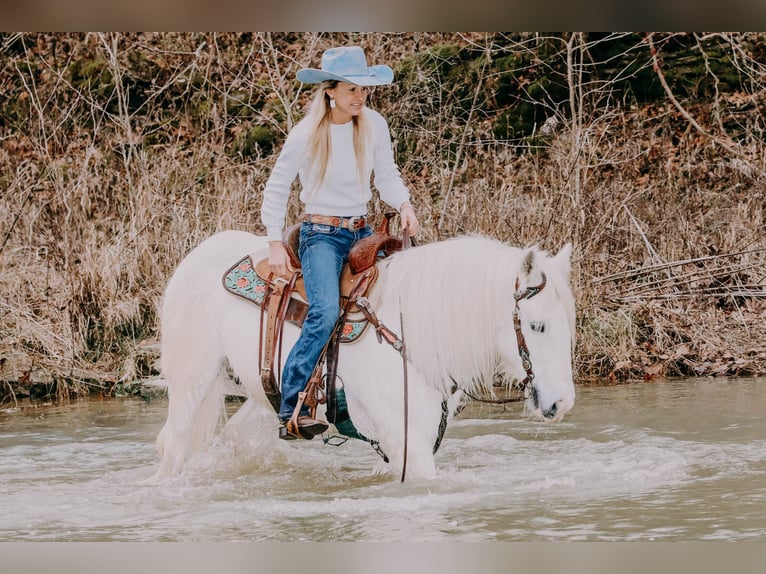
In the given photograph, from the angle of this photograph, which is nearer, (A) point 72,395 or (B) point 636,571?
(B) point 636,571

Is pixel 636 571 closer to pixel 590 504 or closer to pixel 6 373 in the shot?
pixel 590 504

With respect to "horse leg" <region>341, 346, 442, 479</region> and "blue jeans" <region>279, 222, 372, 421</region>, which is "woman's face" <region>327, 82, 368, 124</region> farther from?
"horse leg" <region>341, 346, 442, 479</region>

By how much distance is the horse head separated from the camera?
140 inches

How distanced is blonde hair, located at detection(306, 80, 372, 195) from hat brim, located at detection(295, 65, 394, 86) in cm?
4

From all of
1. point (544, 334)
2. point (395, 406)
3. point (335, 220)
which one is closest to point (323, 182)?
point (335, 220)

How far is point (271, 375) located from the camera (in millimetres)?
3910

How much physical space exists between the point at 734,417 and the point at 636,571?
178 cm

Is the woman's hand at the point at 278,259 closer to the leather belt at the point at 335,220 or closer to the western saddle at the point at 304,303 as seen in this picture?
the western saddle at the point at 304,303

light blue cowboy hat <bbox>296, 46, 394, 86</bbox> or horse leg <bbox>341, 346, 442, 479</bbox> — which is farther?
light blue cowboy hat <bbox>296, 46, 394, 86</bbox>

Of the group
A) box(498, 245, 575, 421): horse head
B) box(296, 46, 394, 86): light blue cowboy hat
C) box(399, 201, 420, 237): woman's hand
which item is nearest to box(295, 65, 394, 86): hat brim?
box(296, 46, 394, 86): light blue cowboy hat

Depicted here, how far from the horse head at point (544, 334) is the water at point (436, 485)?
0.48 m

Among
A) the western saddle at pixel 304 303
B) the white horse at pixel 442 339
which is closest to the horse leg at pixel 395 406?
the white horse at pixel 442 339

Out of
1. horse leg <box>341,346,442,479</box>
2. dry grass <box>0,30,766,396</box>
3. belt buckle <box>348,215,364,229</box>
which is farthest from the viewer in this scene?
dry grass <box>0,30,766,396</box>
